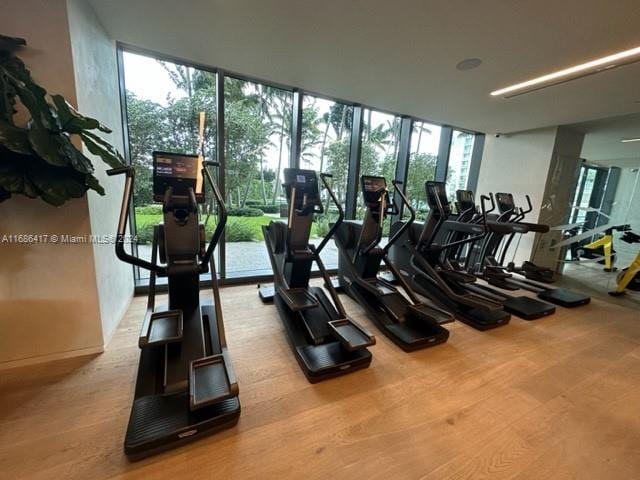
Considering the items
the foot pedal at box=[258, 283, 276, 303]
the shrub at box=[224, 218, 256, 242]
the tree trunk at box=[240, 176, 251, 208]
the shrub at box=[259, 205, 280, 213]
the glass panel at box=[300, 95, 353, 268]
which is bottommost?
the foot pedal at box=[258, 283, 276, 303]

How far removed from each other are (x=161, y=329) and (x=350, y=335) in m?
1.43

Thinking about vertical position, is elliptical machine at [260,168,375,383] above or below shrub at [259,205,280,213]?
below

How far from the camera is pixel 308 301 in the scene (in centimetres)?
250

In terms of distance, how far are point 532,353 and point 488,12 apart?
9.87 feet

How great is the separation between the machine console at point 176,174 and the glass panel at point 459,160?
17.1 ft

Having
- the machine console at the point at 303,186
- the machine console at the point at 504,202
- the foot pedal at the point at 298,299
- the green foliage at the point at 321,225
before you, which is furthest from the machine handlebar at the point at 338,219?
→ the machine console at the point at 504,202

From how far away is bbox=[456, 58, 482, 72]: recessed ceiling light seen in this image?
8.60 ft

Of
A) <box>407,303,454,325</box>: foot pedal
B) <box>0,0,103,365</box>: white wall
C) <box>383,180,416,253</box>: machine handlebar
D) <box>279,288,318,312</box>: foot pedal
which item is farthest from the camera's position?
<box>383,180,416,253</box>: machine handlebar

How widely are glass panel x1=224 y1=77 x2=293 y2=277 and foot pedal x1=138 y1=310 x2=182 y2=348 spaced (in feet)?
5.33

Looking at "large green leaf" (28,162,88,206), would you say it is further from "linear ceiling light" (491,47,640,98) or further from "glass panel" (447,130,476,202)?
"glass panel" (447,130,476,202)

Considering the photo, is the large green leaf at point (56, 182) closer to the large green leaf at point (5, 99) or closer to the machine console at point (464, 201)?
the large green leaf at point (5, 99)

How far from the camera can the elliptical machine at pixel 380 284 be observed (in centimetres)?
255

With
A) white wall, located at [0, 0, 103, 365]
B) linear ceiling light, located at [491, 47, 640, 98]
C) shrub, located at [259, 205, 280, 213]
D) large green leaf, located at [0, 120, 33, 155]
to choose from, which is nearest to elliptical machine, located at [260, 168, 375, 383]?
shrub, located at [259, 205, 280, 213]

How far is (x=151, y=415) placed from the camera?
1455 mm
